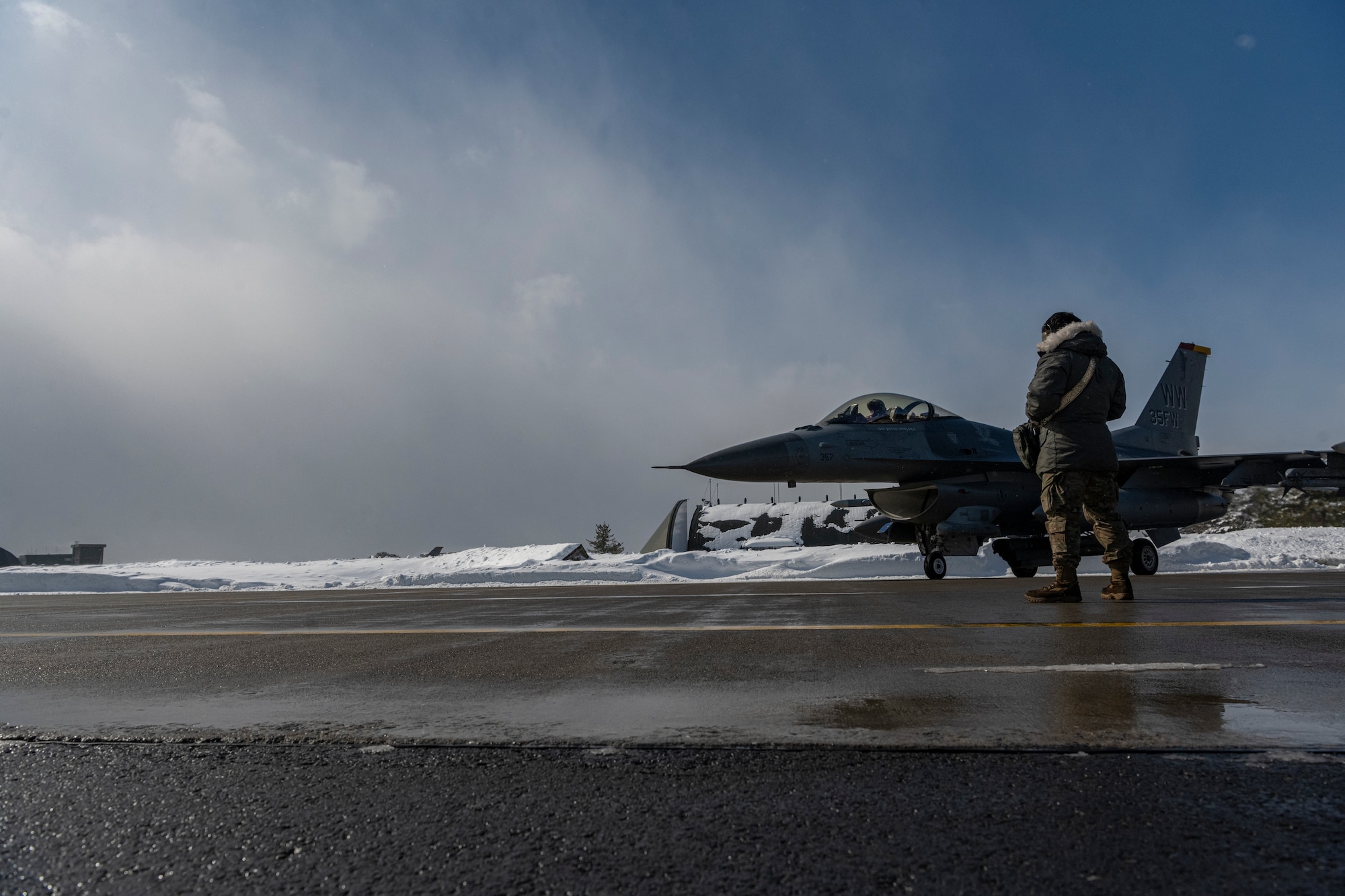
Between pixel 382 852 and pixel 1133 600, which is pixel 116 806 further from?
pixel 1133 600

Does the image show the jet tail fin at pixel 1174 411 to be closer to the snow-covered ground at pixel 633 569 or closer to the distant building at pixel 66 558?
the snow-covered ground at pixel 633 569

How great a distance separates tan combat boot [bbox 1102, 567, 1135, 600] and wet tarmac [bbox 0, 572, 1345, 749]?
0.46m

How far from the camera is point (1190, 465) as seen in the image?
46.8ft

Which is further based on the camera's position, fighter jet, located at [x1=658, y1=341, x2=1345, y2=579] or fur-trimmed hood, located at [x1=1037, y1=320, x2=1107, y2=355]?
fighter jet, located at [x1=658, y1=341, x2=1345, y2=579]

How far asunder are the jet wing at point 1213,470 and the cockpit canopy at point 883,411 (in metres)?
3.75

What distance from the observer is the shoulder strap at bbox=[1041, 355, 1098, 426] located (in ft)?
19.0

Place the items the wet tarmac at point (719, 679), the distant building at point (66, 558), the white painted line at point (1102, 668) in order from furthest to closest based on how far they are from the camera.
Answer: the distant building at point (66, 558), the white painted line at point (1102, 668), the wet tarmac at point (719, 679)

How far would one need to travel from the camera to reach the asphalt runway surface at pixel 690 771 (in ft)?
3.16

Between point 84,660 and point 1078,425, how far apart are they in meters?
6.25

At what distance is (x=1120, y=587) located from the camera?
5.90 m

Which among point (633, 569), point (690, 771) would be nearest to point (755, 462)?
point (633, 569)

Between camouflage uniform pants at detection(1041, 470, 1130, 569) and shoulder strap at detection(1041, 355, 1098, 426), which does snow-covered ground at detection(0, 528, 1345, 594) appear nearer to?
camouflage uniform pants at detection(1041, 470, 1130, 569)

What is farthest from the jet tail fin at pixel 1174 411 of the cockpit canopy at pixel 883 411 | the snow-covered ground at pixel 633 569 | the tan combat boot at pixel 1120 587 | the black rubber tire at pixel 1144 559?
the tan combat boot at pixel 1120 587

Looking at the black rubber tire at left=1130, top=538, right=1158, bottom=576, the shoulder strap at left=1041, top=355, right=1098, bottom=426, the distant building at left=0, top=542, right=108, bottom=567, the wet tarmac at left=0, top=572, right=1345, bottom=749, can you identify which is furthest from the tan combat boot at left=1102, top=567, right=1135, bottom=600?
the distant building at left=0, top=542, right=108, bottom=567
